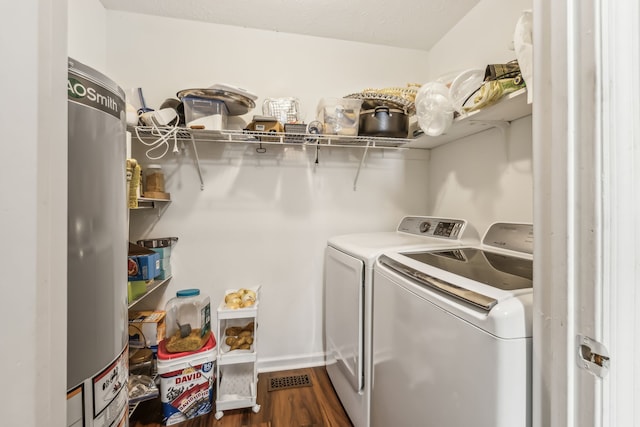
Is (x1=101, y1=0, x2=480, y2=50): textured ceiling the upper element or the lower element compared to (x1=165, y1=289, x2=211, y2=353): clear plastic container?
upper

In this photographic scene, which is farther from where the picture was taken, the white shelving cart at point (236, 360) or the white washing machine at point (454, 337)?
the white shelving cart at point (236, 360)

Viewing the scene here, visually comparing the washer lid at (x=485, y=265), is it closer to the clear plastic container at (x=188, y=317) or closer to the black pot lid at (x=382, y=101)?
the black pot lid at (x=382, y=101)

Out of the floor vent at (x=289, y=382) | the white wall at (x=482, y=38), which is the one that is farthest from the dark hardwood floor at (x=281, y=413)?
the white wall at (x=482, y=38)

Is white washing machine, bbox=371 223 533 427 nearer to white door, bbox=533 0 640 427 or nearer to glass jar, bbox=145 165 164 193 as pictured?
white door, bbox=533 0 640 427

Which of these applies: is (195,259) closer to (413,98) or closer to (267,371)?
(267,371)

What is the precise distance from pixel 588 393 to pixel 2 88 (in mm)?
939

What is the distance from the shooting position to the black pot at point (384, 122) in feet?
5.35

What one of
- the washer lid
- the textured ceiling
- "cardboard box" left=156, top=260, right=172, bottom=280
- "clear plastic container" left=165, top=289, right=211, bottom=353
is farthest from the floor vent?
the textured ceiling

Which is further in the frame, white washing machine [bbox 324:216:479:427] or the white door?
white washing machine [bbox 324:216:479:427]

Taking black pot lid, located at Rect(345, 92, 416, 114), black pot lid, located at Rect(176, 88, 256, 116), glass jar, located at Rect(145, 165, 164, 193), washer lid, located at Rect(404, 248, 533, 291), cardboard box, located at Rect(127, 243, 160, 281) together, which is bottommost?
cardboard box, located at Rect(127, 243, 160, 281)

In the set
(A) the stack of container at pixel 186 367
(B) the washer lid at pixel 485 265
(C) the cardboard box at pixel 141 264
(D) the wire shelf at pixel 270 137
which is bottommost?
(A) the stack of container at pixel 186 367

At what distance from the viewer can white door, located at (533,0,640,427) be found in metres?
0.40

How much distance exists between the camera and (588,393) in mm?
428

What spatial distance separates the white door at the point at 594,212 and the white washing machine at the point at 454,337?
0.12 meters
